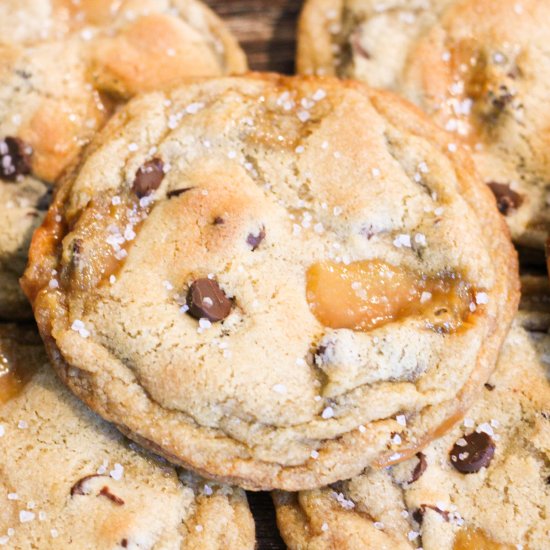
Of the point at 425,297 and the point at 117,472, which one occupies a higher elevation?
the point at 425,297

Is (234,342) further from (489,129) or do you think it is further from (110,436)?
(489,129)

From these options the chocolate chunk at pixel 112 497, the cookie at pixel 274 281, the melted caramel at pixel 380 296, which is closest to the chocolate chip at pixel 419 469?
the cookie at pixel 274 281

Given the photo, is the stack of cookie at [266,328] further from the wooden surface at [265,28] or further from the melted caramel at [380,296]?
the wooden surface at [265,28]

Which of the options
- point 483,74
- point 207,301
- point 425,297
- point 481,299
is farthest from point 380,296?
point 483,74

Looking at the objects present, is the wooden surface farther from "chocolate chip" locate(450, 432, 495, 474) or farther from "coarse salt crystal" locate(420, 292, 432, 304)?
"chocolate chip" locate(450, 432, 495, 474)

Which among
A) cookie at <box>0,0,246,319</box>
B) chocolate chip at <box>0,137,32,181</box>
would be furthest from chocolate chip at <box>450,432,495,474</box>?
chocolate chip at <box>0,137,32,181</box>

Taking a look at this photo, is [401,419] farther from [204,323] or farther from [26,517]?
[26,517]

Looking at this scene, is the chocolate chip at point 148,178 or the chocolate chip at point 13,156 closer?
the chocolate chip at point 148,178
